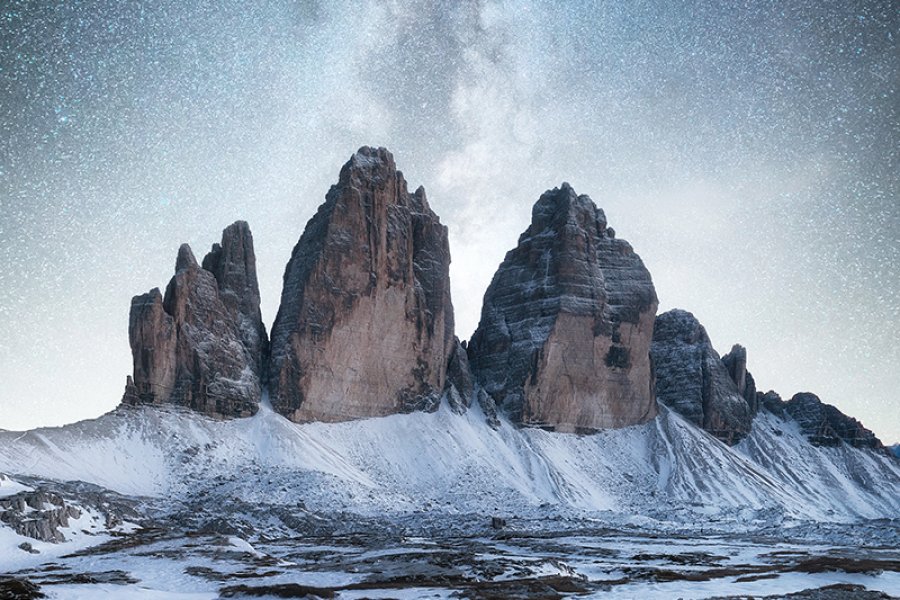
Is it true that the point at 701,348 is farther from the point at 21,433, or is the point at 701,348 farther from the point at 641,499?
the point at 21,433

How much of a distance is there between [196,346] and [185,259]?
12.6 metres

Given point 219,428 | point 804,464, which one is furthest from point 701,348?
point 219,428

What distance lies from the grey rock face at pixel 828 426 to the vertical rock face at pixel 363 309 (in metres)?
83.4

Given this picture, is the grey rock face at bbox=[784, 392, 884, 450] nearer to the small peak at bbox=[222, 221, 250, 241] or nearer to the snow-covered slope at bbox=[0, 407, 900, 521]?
the snow-covered slope at bbox=[0, 407, 900, 521]

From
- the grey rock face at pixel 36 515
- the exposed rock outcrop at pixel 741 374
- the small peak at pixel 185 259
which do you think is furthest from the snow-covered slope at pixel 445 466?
the grey rock face at pixel 36 515

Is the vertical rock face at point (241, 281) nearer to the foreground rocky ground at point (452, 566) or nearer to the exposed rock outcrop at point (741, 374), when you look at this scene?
the foreground rocky ground at point (452, 566)

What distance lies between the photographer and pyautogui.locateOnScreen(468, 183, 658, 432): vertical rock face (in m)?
128

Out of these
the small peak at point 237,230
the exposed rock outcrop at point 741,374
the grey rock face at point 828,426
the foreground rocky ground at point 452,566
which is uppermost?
the small peak at point 237,230

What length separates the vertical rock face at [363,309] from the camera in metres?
110

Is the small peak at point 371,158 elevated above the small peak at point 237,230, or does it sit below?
above

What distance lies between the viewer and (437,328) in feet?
407

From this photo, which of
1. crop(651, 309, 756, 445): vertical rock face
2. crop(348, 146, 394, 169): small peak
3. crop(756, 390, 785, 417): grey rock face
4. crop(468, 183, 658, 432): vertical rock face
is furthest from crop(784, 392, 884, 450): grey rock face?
crop(348, 146, 394, 169): small peak

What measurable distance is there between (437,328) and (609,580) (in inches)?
3392

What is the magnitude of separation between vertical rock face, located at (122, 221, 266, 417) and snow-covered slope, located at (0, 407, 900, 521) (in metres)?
2.75
